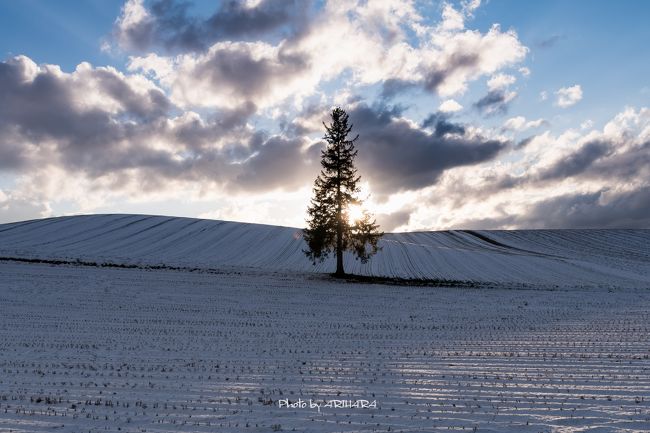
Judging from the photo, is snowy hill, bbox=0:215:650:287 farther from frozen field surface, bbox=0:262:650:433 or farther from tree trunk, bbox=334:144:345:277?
frozen field surface, bbox=0:262:650:433

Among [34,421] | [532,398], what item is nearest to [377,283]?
[532,398]

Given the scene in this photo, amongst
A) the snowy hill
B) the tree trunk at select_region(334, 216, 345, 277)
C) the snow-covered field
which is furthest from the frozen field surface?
the snowy hill

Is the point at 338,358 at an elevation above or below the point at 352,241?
below

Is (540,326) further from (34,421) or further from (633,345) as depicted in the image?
(34,421)

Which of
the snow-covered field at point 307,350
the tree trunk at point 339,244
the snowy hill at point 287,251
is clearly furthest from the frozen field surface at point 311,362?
the snowy hill at point 287,251

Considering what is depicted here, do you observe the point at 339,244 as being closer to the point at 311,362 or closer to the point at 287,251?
the point at 287,251

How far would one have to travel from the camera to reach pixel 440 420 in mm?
8516

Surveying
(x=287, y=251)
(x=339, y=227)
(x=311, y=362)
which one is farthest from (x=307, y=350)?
(x=287, y=251)

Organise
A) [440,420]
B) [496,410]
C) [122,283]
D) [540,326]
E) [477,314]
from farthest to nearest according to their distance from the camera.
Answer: [122,283]
[477,314]
[540,326]
[496,410]
[440,420]

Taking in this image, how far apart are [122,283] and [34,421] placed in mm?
26366

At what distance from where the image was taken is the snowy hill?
4712 centimetres

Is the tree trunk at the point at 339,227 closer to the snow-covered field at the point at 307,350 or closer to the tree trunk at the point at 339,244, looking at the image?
the tree trunk at the point at 339,244

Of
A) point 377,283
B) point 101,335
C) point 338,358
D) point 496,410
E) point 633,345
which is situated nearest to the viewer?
point 496,410

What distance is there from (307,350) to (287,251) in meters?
41.7
